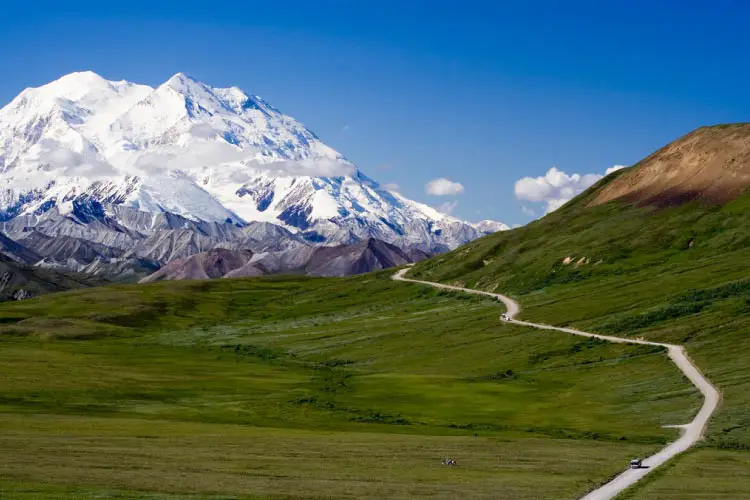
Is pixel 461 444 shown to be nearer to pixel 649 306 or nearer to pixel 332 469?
pixel 332 469

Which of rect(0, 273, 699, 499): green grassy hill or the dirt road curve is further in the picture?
the dirt road curve

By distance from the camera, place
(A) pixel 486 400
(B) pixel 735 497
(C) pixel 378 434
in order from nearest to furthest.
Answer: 1. (B) pixel 735 497
2. (C) pixel 378 434
3. (A) pixel 486 400

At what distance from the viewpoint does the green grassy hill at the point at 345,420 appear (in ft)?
220

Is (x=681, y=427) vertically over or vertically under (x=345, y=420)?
under

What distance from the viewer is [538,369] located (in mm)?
165750

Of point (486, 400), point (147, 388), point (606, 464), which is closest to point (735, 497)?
point (606, 464)

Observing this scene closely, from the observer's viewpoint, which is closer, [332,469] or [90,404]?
[332,469]

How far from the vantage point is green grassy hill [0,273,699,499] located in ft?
220

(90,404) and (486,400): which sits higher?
(90,404)

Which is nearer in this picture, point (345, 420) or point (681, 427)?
point (681, 427)

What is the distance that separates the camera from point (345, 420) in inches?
4749

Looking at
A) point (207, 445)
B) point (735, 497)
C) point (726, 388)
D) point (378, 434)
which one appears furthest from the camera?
point (726, 388)

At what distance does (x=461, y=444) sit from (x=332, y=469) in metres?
23.1

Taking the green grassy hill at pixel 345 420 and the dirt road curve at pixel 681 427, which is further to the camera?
the dirt road curve at pixel 681 427
